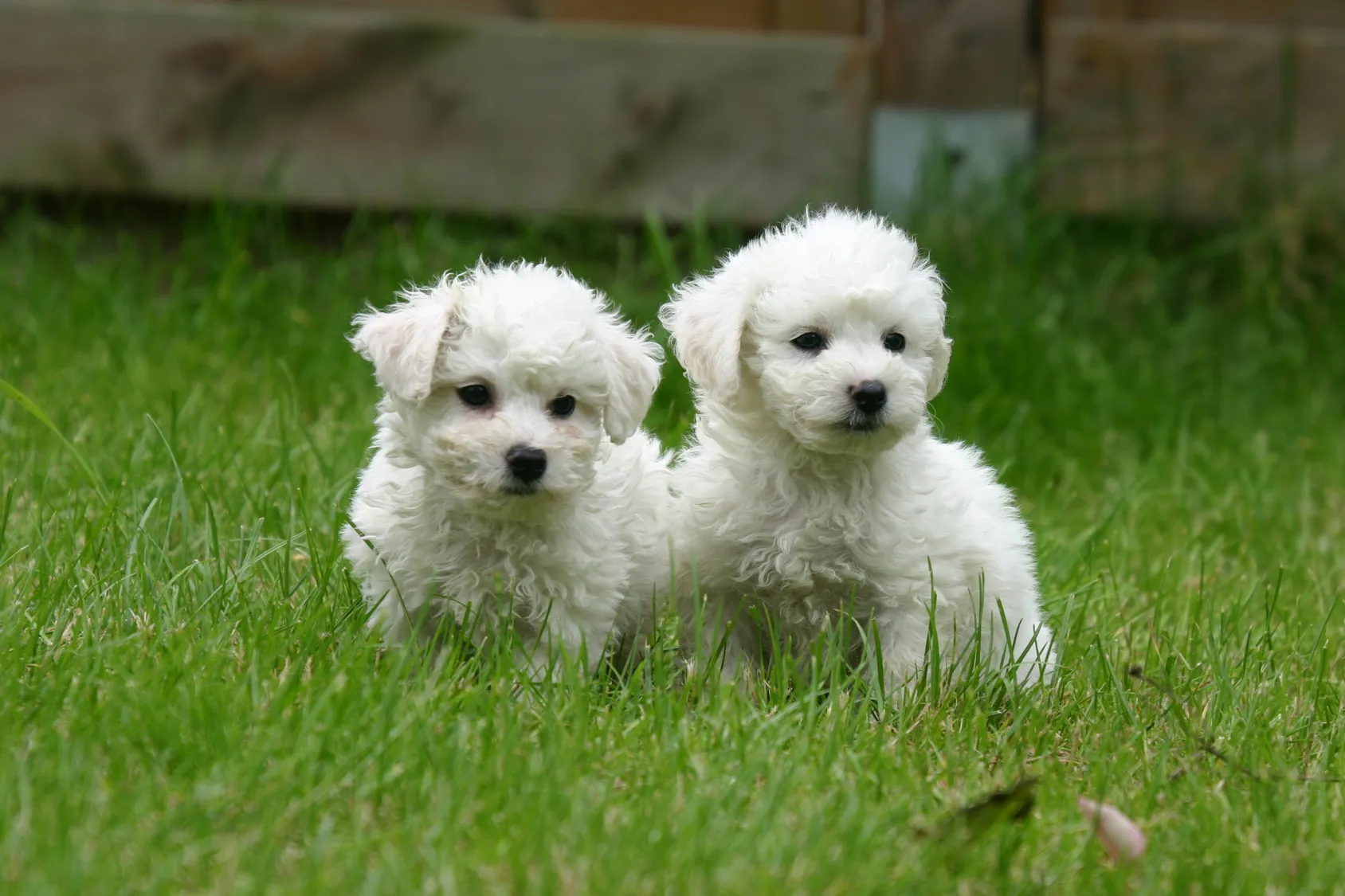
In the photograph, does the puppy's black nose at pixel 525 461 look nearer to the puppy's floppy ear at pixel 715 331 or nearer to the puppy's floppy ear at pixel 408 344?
the puppy's floppy ear at pixel 408 344

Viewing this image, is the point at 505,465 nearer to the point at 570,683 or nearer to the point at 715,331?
the point at 570,683

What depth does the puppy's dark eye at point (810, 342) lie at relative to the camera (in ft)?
12.3

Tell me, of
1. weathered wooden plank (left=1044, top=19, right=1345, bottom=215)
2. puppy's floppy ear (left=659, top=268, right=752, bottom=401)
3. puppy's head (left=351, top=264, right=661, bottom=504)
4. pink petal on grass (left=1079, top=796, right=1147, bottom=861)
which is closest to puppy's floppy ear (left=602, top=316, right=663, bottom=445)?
puppy's head (left=351, top=264, right=661, bottom=504)

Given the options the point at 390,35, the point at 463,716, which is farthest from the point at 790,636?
the point at 390,35

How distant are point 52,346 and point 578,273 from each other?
2.06m

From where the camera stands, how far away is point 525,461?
3.40 m

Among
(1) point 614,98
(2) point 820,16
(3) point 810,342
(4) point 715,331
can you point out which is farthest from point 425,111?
(3) point 810,342

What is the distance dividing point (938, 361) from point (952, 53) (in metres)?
3.23

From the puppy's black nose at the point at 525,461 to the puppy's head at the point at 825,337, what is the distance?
572 millimetres

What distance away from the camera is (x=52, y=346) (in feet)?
18.4

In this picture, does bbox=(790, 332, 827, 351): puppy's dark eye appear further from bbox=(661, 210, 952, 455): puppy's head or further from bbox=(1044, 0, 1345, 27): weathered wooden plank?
bbox=(1044, 0, 1345, 27): weathered wooden plank

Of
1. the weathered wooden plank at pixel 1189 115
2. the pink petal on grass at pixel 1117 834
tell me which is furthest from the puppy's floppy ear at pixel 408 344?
the weathered wooden plank at pixel 1189 115

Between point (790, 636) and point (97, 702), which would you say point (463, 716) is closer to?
point (97, 702)

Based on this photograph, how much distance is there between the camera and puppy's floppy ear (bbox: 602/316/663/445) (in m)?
3.61
